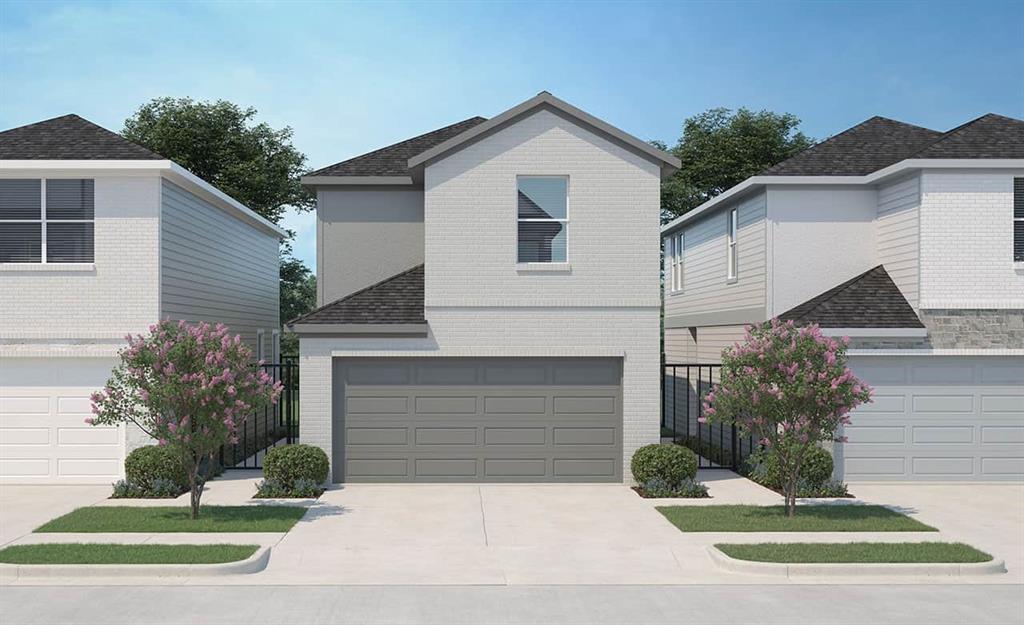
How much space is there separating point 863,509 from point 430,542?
781 cm

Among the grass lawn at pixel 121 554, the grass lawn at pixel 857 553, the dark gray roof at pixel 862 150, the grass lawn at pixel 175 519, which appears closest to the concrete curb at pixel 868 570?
the grass lawn at pixel 857 553

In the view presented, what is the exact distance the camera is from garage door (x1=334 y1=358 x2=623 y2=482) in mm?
19500

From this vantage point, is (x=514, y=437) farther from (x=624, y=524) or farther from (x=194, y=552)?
(x=194, y=552)

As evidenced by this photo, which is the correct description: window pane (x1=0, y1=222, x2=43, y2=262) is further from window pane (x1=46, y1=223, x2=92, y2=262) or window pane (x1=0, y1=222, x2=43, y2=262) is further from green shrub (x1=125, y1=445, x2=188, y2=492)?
green shrub (x1=125, y1=445, x2=188, y2=492)

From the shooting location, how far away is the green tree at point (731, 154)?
51312mm

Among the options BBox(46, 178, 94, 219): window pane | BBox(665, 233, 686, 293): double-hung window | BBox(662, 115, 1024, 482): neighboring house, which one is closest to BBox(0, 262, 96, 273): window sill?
BBox(46, 178, 94, 219): window pane

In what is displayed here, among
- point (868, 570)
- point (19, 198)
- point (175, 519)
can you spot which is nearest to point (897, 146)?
point (868, 570)

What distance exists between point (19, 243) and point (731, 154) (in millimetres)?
40077

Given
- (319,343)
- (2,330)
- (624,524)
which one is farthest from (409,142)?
(624,524)

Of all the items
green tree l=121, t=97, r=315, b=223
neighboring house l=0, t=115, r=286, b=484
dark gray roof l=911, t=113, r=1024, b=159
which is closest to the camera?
neighboring house l=0, t=115, r=286, b=484

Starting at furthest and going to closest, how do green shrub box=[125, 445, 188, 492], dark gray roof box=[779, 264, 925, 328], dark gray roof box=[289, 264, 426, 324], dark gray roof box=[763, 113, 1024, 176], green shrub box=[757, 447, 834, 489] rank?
dark gray roof box=[763, 113, 1024, 176] → dark gray roof box=[779, 264, 925, 328] → dark gray roof box=[289, 264, 426, 324] → green shrub box=[757, 447, 834, 489] → green shrub box=[125, 445, 188, 492]

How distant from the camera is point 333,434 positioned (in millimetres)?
19438

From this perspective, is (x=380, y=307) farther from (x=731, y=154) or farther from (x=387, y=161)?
(x=731, y=154)

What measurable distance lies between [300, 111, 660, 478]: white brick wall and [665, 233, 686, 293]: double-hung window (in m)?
11.6
